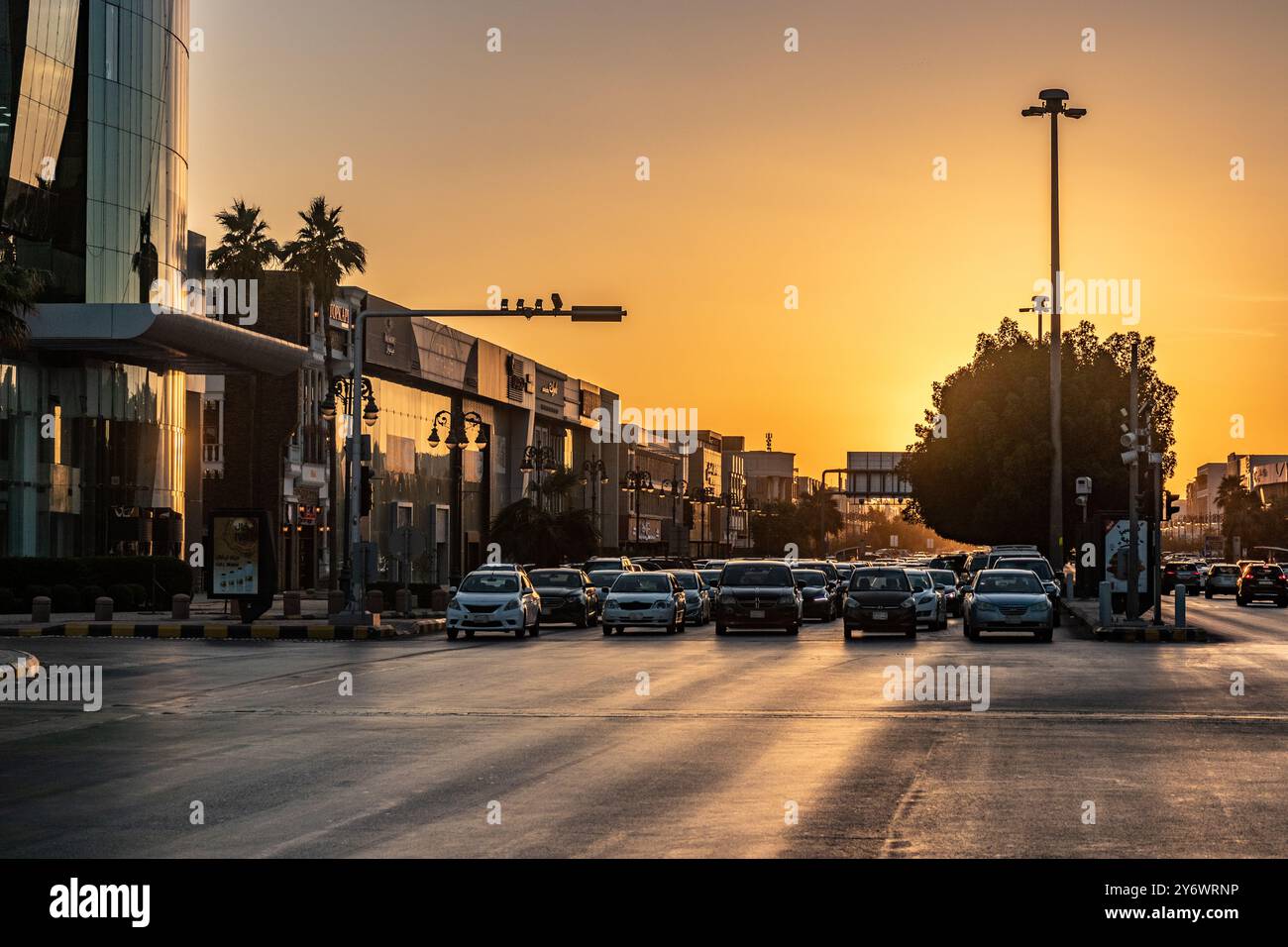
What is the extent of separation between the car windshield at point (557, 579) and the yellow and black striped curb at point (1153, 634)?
14.7 metres

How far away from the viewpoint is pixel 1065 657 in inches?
1227

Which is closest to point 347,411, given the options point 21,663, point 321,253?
point 321,253

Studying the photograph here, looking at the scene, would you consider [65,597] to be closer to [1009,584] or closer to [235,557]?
[235,557]

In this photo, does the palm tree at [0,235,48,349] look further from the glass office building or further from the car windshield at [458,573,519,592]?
the glass office building

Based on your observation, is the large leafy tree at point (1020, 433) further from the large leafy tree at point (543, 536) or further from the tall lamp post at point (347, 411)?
the tall lamp post at point (347, 411)

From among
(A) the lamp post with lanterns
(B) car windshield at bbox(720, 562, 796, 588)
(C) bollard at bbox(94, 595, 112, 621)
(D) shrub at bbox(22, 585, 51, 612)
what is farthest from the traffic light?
(A) the lamp post with lanterns

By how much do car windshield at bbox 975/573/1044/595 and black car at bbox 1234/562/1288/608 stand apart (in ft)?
112

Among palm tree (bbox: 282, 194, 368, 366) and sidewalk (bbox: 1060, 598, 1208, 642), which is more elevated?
palm tree (bbox: 282, 194, 368, 366)

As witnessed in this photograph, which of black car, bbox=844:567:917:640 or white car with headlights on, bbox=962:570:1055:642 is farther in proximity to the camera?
black car, bbox=844:567:917:640

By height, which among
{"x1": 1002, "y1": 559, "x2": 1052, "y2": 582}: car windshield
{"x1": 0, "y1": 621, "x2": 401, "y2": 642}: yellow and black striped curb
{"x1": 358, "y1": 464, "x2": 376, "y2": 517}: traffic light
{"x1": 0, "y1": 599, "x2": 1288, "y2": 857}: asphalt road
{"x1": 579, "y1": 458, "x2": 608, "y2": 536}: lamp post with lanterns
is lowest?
{"x1": 0, "y1": 621, "x2": 401, "y2": 642}: yellow and black striped curb

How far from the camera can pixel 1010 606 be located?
122 feet

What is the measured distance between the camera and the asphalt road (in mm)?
10953

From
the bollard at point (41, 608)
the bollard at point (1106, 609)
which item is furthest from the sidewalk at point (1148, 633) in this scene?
the bollard at point (41, 608)

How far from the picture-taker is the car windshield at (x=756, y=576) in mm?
43000
